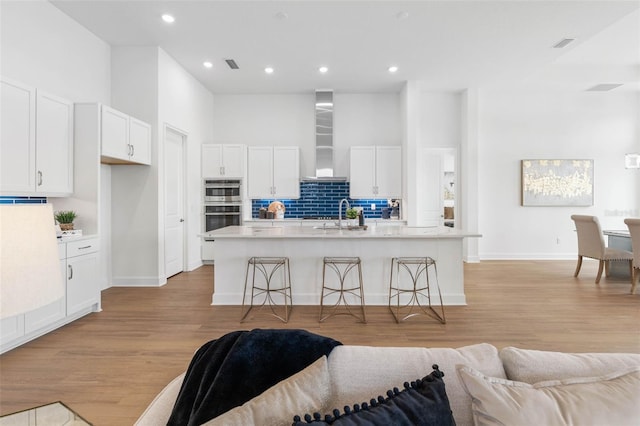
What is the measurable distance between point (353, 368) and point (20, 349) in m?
3.30

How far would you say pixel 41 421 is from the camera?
120 centimetres

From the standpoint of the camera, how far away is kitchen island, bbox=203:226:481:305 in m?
3.99

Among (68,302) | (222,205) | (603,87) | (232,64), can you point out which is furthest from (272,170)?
(603,87)

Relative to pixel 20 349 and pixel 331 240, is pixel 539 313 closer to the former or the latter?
pixel 331 240

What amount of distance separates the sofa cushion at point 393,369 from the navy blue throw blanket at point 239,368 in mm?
79

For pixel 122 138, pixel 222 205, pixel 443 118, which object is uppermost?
pixel 443 118

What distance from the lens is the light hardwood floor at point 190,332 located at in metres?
2.24

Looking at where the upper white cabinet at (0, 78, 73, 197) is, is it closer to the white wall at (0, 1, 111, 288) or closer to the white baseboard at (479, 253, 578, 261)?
the white wall at (0, 1, 111, 288)

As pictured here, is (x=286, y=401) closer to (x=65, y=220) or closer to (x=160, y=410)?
(x=160, y=410)

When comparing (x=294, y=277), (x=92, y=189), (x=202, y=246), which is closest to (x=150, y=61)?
(x=92, y=189)

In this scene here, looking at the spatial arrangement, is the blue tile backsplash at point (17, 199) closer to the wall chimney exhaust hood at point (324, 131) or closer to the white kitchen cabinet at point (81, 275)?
the white kitchen cabinet at point (81, 275)

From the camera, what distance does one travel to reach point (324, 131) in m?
6.74

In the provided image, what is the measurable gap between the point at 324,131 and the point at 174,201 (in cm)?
314

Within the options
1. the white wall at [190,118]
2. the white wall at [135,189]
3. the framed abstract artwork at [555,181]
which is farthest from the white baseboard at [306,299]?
the framed abstract artwork at [555,181]
